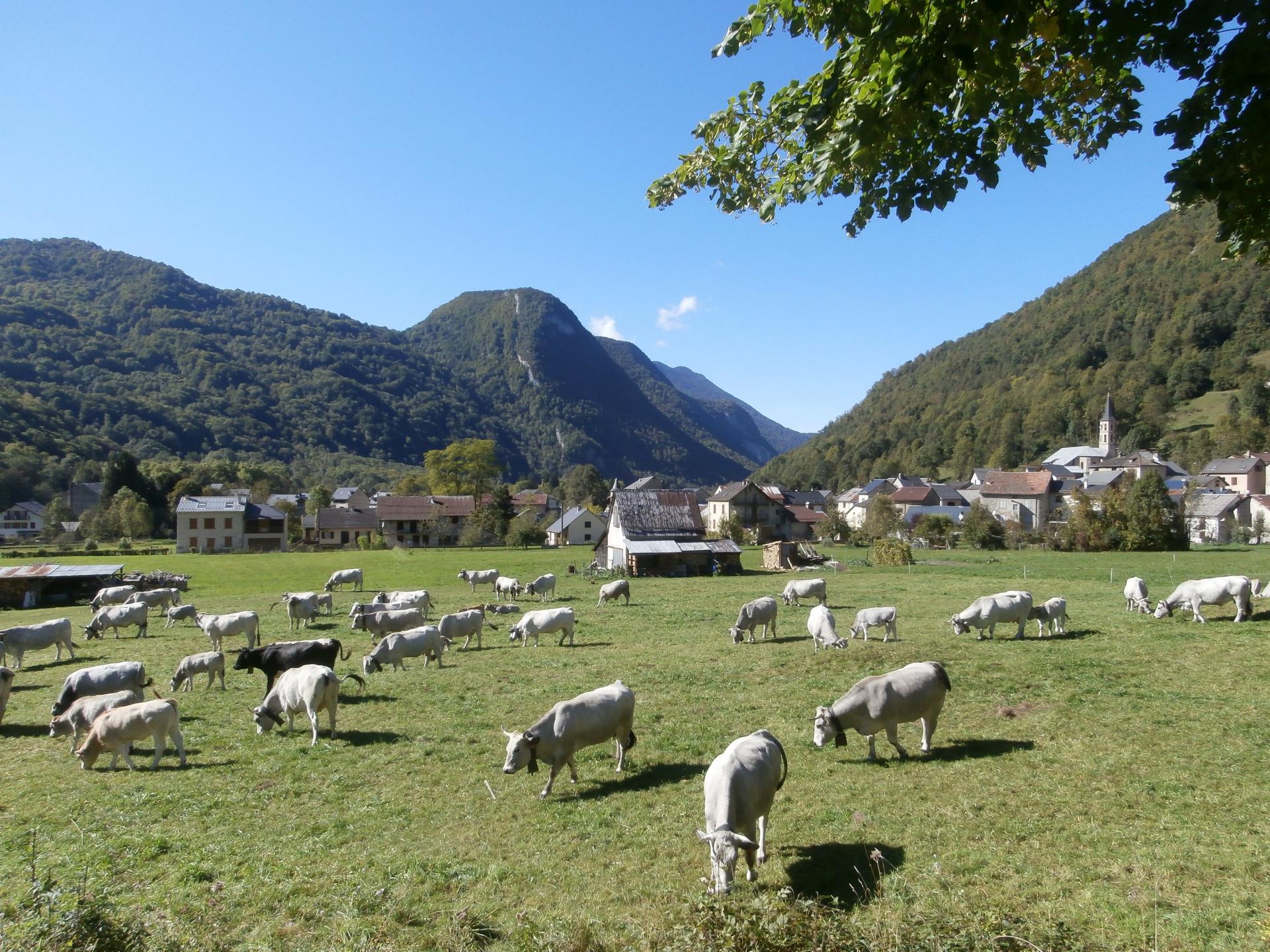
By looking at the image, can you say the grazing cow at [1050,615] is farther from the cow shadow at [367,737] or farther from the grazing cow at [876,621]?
the cow shadow at [367,737]

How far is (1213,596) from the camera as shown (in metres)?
20.0

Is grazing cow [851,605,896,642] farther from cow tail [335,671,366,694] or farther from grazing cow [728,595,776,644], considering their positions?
cow tail [335,671,366,694]

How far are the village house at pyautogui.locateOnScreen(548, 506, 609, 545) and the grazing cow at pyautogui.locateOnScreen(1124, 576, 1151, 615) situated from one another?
68.2m

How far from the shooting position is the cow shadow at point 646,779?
31.3ft

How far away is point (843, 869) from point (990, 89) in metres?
6.82

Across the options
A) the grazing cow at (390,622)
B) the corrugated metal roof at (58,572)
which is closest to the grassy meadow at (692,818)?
the grazing cow at (390,622)

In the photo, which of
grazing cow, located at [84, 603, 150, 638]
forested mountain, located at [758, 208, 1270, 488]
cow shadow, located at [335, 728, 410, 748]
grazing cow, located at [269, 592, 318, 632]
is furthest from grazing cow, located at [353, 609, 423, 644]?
forested mountain, located at [758, 208, 1270, 488]

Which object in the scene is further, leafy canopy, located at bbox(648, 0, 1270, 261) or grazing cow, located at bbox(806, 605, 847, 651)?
grazing cow, located at bbox(806, 605, 847, 651)

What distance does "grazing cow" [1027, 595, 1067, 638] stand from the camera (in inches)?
771

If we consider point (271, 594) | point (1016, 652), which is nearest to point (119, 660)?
point (271, 594)

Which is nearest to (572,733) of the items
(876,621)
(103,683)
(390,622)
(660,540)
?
(103,683)

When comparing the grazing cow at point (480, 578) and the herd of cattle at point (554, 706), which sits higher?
the herd of cattle at point (554, 706)

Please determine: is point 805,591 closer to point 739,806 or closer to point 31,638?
point 739,806

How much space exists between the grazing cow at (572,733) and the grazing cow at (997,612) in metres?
13.0
